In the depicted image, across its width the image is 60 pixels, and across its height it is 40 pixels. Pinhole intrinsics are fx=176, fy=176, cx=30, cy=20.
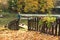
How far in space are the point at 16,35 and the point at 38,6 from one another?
Result: 644cm

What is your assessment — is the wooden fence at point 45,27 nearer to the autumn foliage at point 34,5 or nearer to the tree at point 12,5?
the autumn foliage at point 34,5

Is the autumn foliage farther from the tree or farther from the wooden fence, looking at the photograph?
the wooden fence

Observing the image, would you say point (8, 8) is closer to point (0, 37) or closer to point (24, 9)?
point (24, 9)

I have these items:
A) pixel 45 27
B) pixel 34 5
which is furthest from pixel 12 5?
pixel 45 27

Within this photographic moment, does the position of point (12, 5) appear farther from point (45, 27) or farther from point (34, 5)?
point (45, 27)

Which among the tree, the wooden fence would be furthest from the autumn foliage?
the wooden fence

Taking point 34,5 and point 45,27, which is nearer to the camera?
point 45,27

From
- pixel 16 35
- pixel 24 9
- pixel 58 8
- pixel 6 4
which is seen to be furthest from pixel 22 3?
pixel 16 35

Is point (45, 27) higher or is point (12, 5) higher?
point (12, 5)

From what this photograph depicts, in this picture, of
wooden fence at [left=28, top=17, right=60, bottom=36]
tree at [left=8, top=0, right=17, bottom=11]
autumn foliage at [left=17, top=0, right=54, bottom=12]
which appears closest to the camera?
wooden fence at [left=28, top=17, right=60, bottom=36]

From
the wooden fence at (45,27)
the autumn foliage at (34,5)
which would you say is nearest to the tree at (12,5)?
the autumn foliage at (34,5)

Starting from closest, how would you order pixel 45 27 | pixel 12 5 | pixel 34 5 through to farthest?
pixel 45 27, pixel 34 5, pixel 12 5

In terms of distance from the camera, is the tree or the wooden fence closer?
the wooden fence

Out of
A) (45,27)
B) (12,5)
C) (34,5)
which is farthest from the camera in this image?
(12,5)
